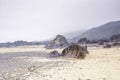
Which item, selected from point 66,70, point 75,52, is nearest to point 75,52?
point 75,52

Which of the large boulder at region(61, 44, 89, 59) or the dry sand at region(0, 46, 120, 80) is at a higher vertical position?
the large boulder at region(61, 44, 89, 59)

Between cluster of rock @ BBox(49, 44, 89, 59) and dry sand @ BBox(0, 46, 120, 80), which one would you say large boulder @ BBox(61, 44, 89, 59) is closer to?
cluster of rock @ BBox(49, 44, 89, 59)

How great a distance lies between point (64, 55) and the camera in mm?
40781

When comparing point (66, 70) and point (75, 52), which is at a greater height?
point (75, 52)

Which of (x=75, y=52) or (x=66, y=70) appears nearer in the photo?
(x=66, y=70)

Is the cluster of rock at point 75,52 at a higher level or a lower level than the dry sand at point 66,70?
higher

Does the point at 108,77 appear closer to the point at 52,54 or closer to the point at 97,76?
the point at 97,76

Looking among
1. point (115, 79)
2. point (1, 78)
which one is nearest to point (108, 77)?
point (115, 79)

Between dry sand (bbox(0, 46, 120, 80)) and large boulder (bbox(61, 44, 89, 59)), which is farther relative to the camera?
large boulder (bbox(61, 44, 89, 59))

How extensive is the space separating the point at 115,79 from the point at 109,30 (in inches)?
5860

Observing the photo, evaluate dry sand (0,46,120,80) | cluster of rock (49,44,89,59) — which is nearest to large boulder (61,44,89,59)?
cluster of rock (49,44,89,59)

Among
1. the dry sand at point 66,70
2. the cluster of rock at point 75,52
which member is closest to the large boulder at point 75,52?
the cluster of rock at point 75,52

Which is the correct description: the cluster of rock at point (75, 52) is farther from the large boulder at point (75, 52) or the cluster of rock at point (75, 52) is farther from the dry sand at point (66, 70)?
the dry sand at point (66, 70)

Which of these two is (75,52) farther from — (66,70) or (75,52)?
(66,70)
